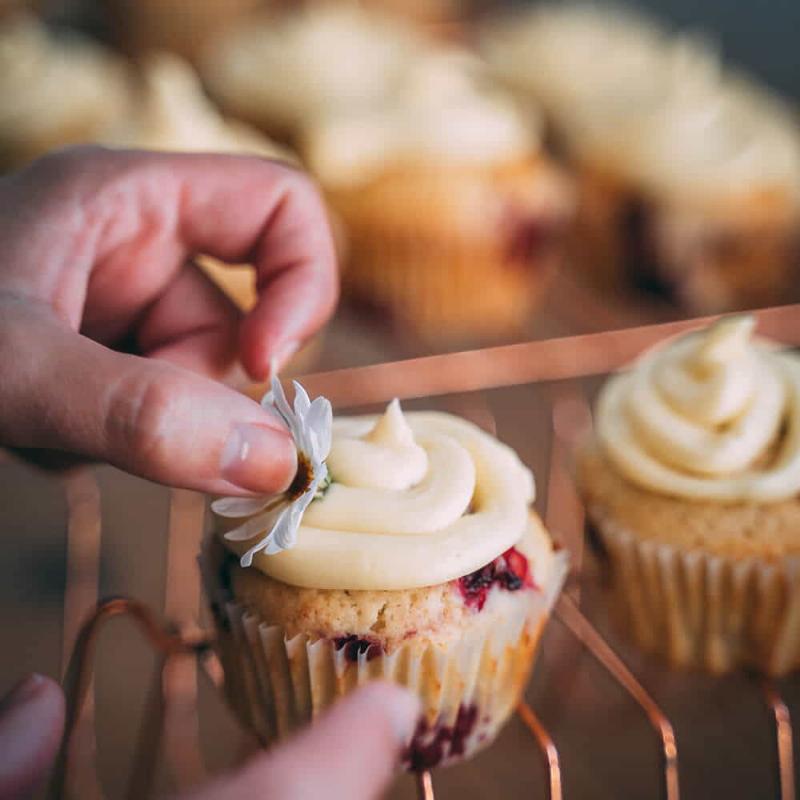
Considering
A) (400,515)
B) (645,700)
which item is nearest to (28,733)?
(400,515)

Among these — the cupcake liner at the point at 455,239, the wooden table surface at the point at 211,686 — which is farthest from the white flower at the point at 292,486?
the cupcake liner at the point at 455,239

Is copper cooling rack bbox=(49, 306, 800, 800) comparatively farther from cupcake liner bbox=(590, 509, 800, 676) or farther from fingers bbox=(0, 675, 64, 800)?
fingers bbox=(0, 675, 64, 800)

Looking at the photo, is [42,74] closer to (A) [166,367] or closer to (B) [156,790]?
(B) [156,790]

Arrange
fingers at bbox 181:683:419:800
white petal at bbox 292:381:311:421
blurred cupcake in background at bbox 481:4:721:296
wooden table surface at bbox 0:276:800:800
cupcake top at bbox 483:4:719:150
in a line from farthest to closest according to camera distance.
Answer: cupcake top at bbox 483:4:719:150 < blurred cupcake in background at bbox 481:4:721:296 < wooden table surface at bbox 0:276:800:800 < white petal at bbox 292:381:311:421 < fingers at bbox 181:683:419:800

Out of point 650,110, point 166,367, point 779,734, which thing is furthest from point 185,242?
point 650,110

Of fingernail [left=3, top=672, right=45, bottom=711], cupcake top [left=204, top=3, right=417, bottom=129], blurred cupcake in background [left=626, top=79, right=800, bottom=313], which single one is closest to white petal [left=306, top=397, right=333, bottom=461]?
fingernail [left=3, top=672, right=45, bottom=711]

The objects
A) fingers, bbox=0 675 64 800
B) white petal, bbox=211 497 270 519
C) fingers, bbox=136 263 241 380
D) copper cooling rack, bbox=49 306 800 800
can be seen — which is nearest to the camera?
fingers, bbox=0 675 64 800
